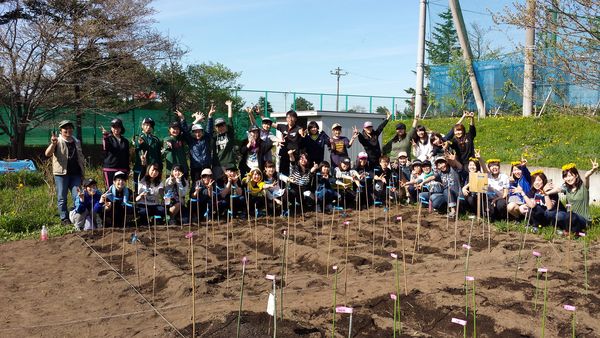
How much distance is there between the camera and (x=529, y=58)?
9055mm

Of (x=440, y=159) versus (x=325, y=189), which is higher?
(x=440, y=159)

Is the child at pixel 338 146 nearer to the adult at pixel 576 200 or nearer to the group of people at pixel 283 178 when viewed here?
the group of people at pixel 283 178

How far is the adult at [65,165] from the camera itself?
7.83 m

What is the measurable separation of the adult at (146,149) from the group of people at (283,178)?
0.05 feet

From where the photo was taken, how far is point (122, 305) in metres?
4.67

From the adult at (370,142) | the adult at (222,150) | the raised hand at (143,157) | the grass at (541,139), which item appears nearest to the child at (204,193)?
the adult at (222,150)

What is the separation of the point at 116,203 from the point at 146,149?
955 mm

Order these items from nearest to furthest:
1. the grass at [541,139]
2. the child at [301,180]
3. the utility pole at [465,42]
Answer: the child at [301,180] < the grass at [541,139] < the utility pole at [465,42]

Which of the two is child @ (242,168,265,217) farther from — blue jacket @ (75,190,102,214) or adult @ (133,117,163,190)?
blue jacket @ (75,190,102,214)

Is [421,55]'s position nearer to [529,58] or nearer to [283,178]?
[529,58]

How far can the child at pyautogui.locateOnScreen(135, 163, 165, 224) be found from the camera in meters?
8.09

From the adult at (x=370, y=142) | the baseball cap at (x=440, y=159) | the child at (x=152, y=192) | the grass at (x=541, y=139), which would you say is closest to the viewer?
the child at (x=152, y=192)

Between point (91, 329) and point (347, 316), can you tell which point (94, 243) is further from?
point (347, 316)

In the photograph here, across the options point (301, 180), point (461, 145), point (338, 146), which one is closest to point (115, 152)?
point (301, 180)
